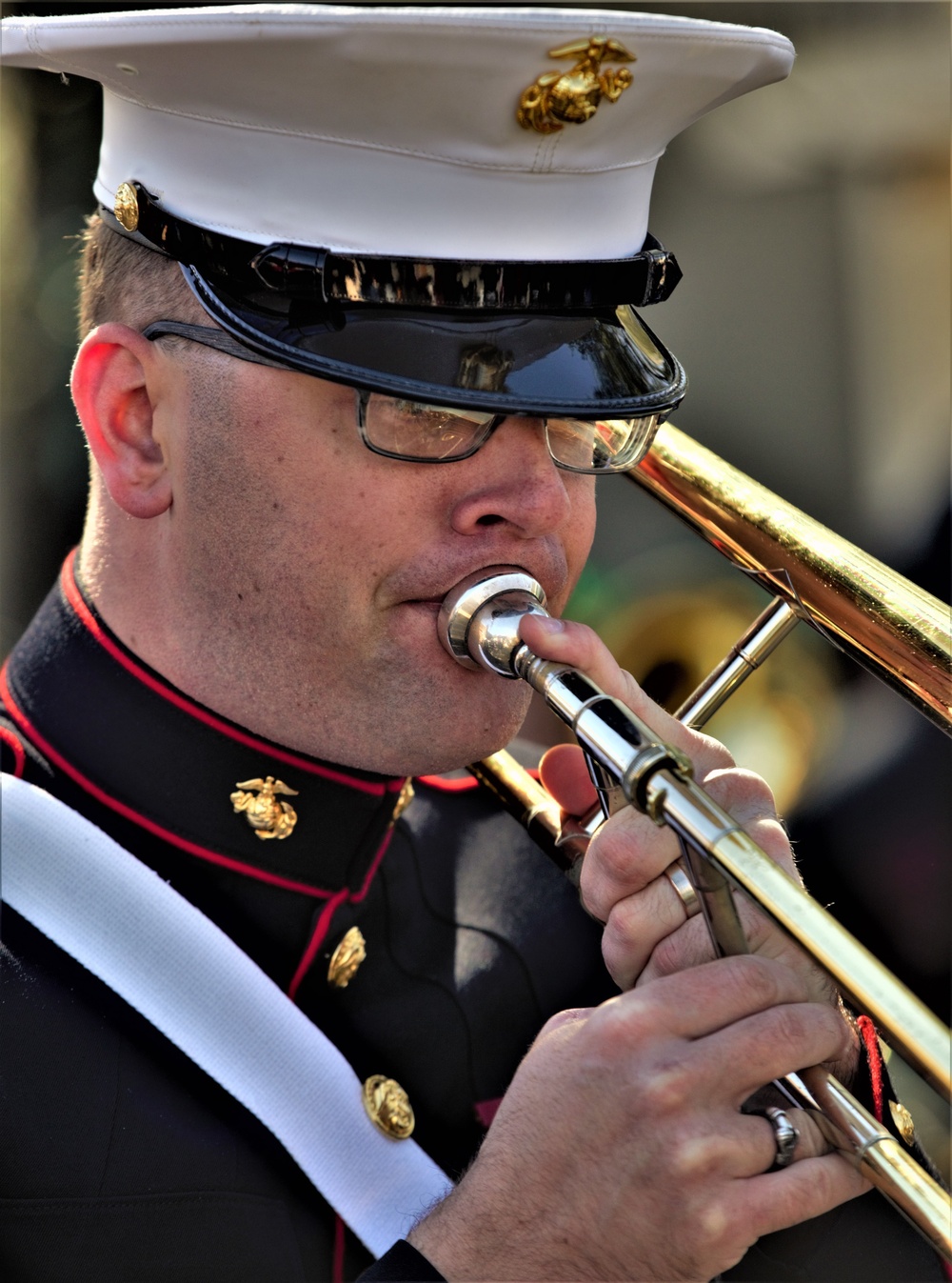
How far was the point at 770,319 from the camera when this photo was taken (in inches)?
225

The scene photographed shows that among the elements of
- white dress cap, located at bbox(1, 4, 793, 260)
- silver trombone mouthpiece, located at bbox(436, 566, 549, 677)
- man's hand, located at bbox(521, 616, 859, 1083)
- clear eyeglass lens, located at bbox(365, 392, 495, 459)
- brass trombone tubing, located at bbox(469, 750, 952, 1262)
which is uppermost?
white dress cap, located at bbox(1, 4, 793, 260)

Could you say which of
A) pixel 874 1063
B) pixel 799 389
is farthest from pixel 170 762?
pixel 799 389

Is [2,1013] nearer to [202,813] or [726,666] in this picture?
[202,813]

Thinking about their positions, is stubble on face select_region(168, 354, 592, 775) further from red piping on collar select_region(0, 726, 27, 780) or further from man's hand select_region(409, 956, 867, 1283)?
man's hand select_region(409, 956, 867, 1283)

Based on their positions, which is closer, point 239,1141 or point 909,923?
point 239,1141

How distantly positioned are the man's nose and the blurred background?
6.09 feet

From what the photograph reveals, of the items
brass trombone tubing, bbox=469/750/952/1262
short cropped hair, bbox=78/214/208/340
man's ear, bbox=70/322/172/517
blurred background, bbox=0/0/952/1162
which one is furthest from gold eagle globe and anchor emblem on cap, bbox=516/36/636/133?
blurred background, bbox=0/0/952/1162

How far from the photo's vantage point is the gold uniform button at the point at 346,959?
222 centimetres

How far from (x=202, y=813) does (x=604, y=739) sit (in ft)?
2.56

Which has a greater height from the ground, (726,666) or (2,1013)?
(726,666)

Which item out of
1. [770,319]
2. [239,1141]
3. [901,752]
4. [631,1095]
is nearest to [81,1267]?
[239,1141]

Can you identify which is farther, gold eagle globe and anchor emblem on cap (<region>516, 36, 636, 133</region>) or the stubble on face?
the stubble on face

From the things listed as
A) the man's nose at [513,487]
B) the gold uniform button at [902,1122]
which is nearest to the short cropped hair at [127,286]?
the man's nose at [513,487]

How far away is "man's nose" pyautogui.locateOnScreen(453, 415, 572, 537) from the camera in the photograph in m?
1.90
